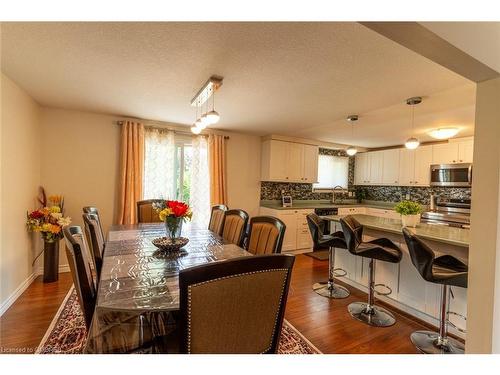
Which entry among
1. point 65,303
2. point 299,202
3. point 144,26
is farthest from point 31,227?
point 299,202

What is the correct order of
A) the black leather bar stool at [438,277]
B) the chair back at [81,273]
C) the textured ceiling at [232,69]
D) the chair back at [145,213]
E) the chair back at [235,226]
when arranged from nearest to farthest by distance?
the chair back at [81,273], the textured ceiling at [232,69], the black leather bar stool at [438,277], the chair back at [235,226], the chair back at [145,213]

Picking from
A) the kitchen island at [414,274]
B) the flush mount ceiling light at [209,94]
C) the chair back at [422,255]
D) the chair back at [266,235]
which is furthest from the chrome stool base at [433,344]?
the flush mount ceiling light at [209,94]

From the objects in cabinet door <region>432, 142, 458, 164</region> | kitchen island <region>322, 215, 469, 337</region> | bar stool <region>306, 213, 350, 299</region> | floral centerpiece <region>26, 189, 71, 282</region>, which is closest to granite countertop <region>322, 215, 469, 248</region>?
kitchen island <region>322, 215, 469, 337</region>

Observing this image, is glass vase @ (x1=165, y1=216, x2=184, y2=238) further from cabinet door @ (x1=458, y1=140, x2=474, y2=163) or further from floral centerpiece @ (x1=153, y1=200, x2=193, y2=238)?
cabinet door @ (x1=458, y1=140, x2=474, y2=163)

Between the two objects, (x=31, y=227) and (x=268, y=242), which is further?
(x=31, y=227)

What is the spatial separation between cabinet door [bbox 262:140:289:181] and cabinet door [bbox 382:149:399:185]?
7.59ft

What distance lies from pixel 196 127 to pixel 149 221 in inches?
59.5

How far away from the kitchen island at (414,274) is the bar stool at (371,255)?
133mm

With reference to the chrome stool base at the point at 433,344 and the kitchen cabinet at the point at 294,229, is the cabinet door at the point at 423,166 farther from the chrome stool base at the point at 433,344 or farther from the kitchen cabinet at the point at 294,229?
the chrome stool base at the point at 433,344

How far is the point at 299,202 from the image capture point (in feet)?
17.3

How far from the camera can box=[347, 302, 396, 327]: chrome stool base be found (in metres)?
2.24

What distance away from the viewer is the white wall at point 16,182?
7.43 feet

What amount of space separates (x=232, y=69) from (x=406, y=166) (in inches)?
177
